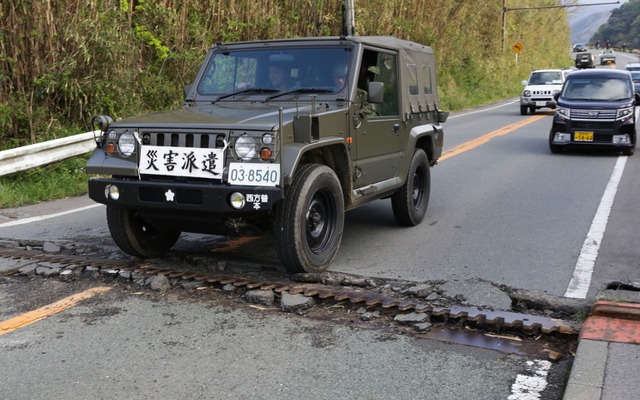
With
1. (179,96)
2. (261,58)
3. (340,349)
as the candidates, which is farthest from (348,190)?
(179,96)

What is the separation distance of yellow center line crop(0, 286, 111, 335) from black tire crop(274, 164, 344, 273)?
1406mm

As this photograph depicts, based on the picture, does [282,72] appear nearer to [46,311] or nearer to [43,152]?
[46,311]

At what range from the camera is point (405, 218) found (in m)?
7.56

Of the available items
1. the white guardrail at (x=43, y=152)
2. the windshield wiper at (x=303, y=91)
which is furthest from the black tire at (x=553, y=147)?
the windshield wiper at (x=303, y=91)

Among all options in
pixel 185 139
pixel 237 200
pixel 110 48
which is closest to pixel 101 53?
pixel 110 48

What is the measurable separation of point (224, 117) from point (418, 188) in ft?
10.6

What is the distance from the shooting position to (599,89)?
14.4 metres

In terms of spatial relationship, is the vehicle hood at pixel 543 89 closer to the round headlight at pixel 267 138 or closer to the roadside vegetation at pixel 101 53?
the roadside vegetation at pixel 101 53

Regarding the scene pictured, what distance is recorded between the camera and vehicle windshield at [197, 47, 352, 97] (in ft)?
20.4

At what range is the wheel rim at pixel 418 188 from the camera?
794cm

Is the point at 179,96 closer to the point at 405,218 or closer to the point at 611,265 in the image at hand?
the point at 405,218

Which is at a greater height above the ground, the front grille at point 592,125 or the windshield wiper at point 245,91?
the windshield wiper at point 245,91

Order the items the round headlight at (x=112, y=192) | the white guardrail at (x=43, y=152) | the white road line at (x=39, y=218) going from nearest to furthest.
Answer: the round headlight at (x=112, y=192)
the white road line at (x=39, y=218)
the white guardrail at (x=43, y=152)

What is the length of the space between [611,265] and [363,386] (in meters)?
3.32
